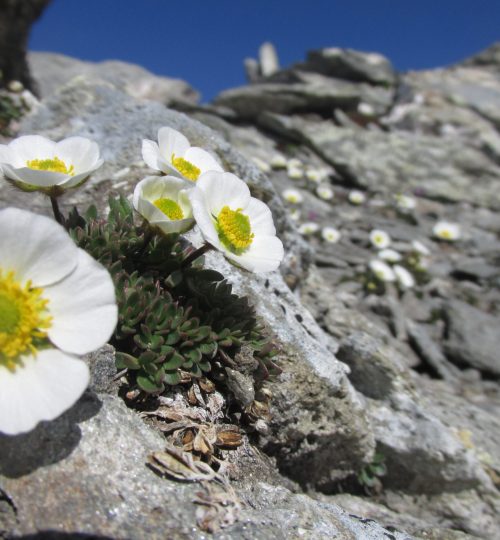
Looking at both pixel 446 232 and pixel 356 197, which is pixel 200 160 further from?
pixel 356 197

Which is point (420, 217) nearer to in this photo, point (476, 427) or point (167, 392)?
point (476, 427)

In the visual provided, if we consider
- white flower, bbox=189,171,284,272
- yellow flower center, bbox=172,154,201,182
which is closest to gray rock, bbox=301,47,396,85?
yellow flower center, bbox=172,154,201,182

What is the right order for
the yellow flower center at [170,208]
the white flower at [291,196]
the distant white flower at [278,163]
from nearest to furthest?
the yellow flower center at [170,208], the white flower at [291,196], the distant white flower at [278,163]

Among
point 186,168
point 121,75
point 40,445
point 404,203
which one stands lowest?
point 40,445

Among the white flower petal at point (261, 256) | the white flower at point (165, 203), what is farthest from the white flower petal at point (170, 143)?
the white flower petal at point (261, 256)

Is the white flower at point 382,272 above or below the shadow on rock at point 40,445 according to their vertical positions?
above

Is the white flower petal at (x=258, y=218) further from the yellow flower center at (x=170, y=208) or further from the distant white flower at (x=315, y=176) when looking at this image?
the distant white flower at (x=315, y=176)

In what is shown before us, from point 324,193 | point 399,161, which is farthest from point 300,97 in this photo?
point 324,193
